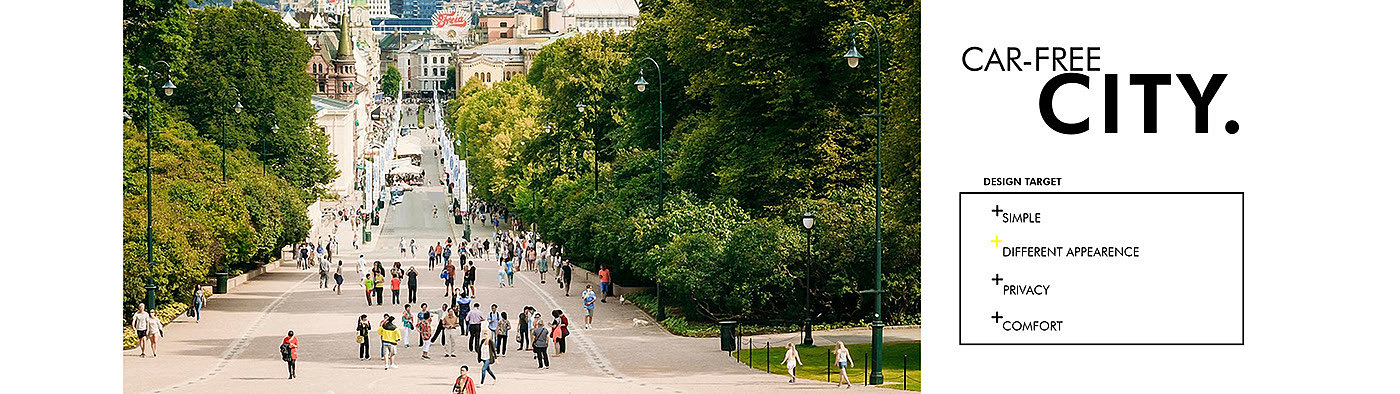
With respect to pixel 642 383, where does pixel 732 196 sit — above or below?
above

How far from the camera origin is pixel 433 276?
6053cm

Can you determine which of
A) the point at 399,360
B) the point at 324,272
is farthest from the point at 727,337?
the point at 324,272

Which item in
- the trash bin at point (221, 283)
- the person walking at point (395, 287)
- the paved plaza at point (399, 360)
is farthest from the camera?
the trash bin at point (221, 283)

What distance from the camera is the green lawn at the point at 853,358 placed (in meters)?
28.3

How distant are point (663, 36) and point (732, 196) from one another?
994 centimetres

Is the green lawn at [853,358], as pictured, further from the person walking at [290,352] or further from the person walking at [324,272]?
the person walking at [324,272]

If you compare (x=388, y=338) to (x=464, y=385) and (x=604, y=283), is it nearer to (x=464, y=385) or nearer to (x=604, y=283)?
(x=464, y=385)

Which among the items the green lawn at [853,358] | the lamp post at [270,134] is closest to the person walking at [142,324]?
the green lawn at [853,358]
